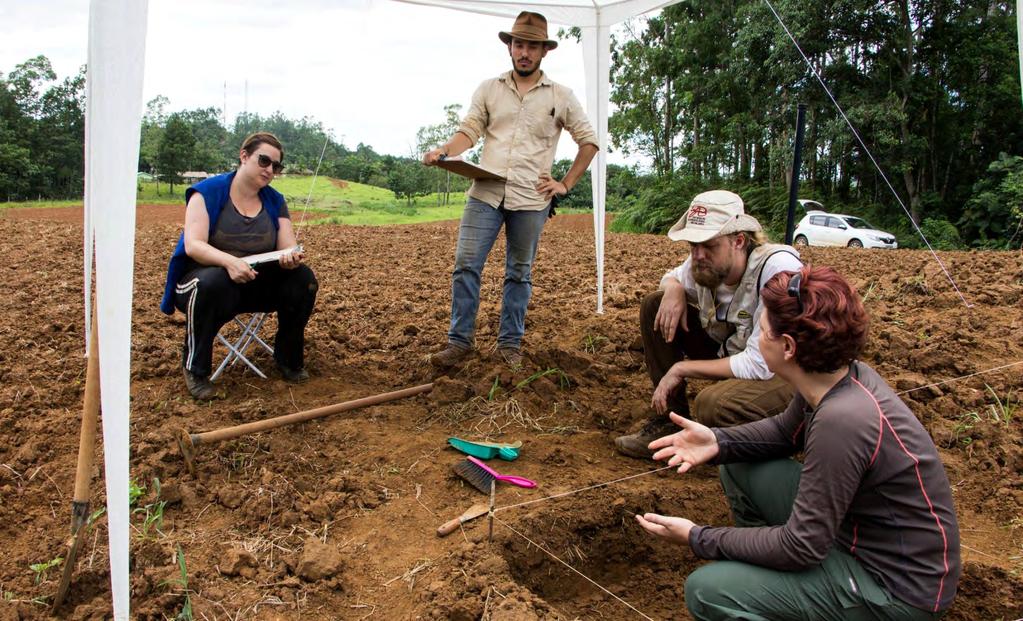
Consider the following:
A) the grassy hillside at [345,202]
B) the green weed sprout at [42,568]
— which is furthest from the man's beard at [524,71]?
the grassy hillside at [345,202]

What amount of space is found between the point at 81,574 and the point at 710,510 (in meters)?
2.30

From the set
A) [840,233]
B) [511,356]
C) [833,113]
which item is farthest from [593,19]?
[833,113]

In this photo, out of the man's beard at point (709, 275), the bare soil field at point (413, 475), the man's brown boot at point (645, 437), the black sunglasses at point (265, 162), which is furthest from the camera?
the black sunglasses at point (265, 162)

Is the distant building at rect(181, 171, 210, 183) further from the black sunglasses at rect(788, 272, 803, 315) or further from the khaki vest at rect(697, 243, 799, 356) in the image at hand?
the black sunglasses at rect(788, 272, 803, 315)

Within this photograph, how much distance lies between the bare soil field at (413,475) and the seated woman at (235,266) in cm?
33

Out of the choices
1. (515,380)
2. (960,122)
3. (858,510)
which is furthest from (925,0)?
(858,510)

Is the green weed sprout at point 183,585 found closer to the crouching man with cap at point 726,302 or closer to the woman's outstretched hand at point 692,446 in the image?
the woman's outstretched hand at point 692,446

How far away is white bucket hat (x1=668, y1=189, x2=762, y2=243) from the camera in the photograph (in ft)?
8.72

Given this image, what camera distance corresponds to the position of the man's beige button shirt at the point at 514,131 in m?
4.04

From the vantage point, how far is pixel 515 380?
3.96 meters

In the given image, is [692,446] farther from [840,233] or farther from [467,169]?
[840,233]

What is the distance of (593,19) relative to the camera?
5.04 metres

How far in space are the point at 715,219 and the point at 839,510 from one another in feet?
4.13

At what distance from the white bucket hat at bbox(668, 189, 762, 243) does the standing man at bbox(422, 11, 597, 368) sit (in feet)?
4.75
